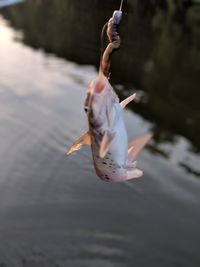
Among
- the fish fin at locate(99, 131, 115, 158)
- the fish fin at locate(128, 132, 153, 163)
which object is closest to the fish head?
the fish fin at locate(99, 131, 115, 158)

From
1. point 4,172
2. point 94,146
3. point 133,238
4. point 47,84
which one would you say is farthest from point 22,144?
point 94,146

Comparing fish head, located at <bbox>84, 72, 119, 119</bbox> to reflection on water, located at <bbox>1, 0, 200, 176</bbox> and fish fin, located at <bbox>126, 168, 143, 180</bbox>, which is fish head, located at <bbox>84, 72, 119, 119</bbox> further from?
reflection on water, located at <bbox>1, 0, 200, 176</bbox>

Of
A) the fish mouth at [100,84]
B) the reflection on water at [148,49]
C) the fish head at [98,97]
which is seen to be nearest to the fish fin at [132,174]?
the fish head at [98,97]

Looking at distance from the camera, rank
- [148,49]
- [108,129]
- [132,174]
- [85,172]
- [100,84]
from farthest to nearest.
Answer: [148,49]
[85,172]
[132,174]
[108,129]
[100,84]

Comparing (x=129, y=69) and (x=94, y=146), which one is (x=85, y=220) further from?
(x=129, y=69)

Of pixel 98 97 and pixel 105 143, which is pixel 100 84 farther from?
pixel 105 143

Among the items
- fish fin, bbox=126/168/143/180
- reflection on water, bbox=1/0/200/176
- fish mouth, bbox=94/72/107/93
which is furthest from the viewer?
reflection on water, bbox=1/0/200/176

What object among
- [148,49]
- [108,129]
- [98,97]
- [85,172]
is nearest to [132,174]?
[108,129]
